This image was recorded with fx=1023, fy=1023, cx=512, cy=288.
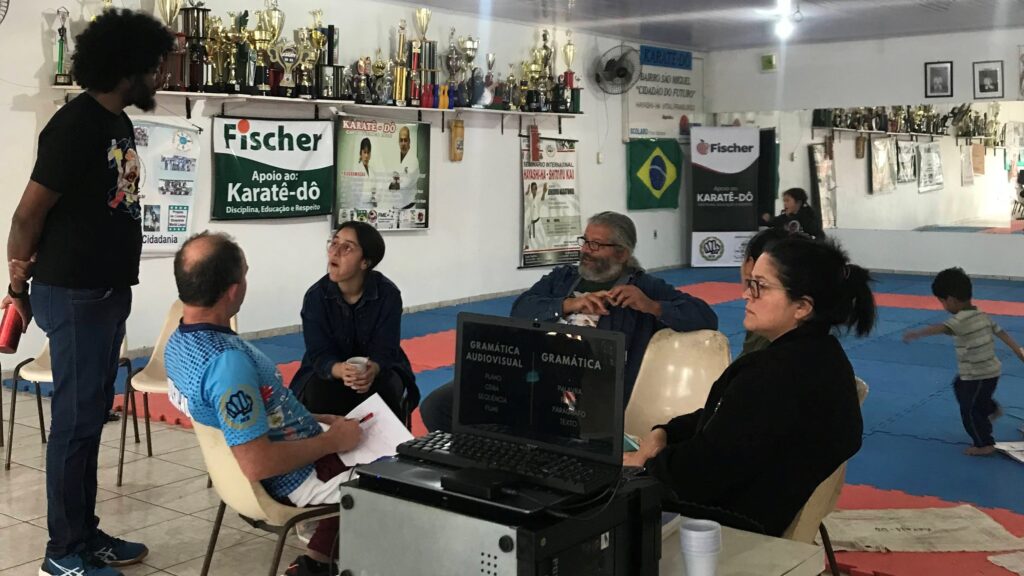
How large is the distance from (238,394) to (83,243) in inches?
38.1

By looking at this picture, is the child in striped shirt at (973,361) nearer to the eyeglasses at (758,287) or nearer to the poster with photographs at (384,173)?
the eyeglasses at (758,287)

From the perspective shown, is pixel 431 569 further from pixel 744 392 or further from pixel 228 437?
pixel 228 437

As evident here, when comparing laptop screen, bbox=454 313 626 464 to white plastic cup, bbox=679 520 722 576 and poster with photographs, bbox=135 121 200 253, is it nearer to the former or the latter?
white plastic cup, bbox=679 520 722 576

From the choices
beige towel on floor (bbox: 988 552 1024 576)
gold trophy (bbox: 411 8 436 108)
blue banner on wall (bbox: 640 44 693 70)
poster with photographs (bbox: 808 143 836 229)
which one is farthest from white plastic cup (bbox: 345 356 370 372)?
poster with photographs (bbox: 808 143 836 229)

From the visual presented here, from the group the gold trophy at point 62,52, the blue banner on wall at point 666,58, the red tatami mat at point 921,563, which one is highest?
the blue banner on wall at point 666,58

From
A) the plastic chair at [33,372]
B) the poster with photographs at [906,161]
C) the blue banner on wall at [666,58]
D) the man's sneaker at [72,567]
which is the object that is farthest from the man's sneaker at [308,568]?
the poster with photographs at [906,161]

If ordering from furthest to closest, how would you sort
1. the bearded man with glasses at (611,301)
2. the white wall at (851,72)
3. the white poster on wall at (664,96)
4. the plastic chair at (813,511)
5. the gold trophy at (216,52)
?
the white poster on wall at (664,96) < the white wall at (851,72) < the gold trophy at (216,52) < the bearded man with glasses at (611,301) < the plastic chair at (813,511)

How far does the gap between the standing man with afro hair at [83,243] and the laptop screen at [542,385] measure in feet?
5.35

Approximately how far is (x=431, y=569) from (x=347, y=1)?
25.4ft

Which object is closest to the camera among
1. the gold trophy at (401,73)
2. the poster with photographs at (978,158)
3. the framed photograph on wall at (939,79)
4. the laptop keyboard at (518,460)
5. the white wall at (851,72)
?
the laptop keyboard at (518,460)

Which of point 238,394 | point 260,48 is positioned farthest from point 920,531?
point 260,48

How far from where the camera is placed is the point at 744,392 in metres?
2.10

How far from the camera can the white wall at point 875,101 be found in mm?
11797

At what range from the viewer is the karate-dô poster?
12.8 meters
